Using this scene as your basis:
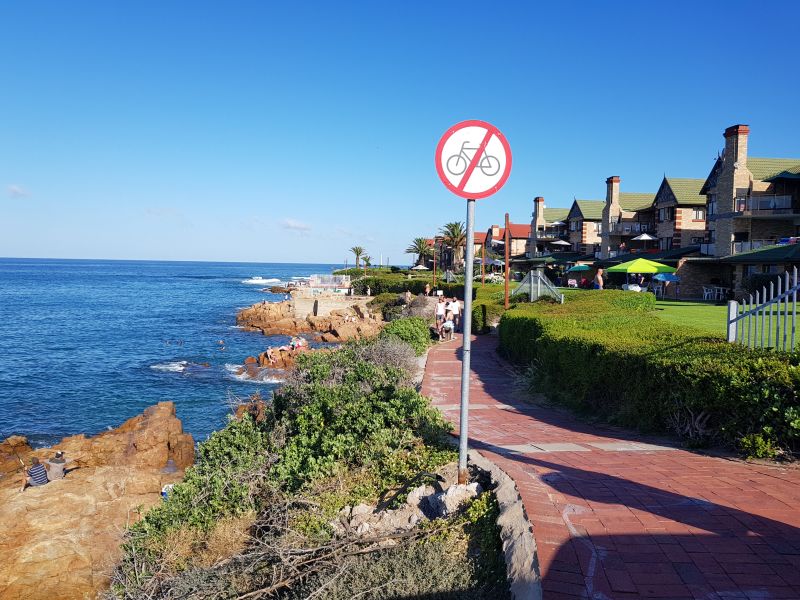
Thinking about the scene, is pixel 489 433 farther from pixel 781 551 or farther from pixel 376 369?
pixel 781 551

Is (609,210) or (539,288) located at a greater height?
(609,210)

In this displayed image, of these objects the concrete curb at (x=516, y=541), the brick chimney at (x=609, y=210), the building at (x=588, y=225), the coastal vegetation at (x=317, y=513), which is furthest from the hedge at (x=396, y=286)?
the concrete curb at (x=516, y=541)

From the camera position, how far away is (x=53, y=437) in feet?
55.9

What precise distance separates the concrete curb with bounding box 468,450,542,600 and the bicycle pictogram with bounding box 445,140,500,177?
246 centimetres

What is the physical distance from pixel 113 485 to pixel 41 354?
78.4 ft

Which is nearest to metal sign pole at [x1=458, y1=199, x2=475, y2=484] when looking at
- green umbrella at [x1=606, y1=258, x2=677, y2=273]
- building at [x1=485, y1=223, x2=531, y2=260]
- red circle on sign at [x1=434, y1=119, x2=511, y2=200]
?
red circle on sign at [x1=434, y1=119, x2=511, y2=200]

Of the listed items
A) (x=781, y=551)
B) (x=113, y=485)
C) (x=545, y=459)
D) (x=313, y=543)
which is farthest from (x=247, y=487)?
(x=113, y=485)

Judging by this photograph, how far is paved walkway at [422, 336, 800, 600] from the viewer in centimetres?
328

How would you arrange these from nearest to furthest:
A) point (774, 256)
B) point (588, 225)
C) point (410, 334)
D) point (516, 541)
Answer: point (516, 541), point (410, 334), point (774, 256), point (588, 225)

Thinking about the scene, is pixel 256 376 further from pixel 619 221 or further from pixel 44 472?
pixel 619 221

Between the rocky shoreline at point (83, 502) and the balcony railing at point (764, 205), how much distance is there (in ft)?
106

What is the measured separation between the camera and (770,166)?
3606 centimetres

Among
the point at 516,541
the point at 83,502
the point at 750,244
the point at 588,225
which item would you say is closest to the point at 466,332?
the point at 516,541

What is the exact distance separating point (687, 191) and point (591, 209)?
51.9 feet
